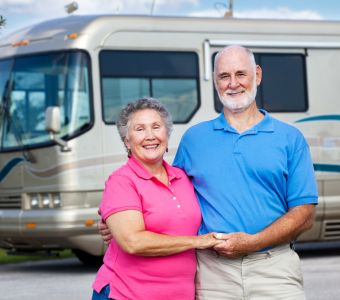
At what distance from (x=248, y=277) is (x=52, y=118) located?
9079 millimetres

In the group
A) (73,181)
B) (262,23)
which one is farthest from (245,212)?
(262,23)

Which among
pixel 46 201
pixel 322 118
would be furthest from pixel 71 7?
pixel 322 118

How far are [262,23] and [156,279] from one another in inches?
429

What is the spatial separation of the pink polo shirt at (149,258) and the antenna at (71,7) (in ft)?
37.6

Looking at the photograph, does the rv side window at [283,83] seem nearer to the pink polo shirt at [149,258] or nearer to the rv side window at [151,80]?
the rv side window at [151,80]

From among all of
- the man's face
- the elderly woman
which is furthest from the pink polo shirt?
the man's face

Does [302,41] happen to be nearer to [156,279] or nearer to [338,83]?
[338,83]

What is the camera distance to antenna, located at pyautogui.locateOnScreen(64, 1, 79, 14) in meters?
15.9

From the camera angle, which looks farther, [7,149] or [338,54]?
[338,54]

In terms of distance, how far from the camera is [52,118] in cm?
1362

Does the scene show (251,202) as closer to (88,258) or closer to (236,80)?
(236,80)

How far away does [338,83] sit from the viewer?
1546 cm

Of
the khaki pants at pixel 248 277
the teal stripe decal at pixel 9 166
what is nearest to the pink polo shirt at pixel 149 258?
the khaki pants at pixel 248 277

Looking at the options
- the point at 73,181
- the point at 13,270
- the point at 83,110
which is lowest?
the point at 13,270
